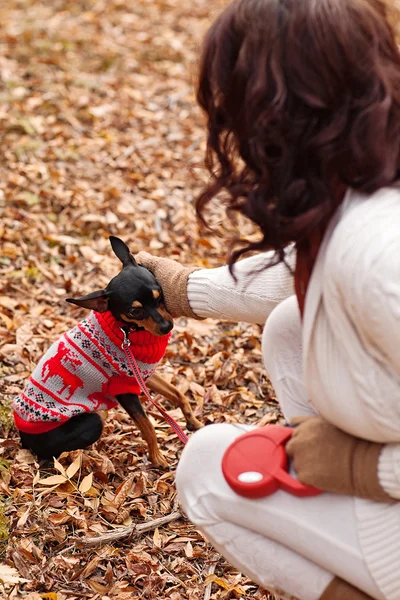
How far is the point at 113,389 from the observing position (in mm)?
3498

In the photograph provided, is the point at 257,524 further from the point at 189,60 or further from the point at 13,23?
the point at 13,23

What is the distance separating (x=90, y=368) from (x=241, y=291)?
3.08ft

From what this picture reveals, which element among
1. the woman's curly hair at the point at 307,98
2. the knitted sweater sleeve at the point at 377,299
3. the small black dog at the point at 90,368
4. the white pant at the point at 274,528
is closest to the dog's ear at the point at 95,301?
the small black dog at the point at 90,368

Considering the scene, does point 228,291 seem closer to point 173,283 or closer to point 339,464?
point 173,283

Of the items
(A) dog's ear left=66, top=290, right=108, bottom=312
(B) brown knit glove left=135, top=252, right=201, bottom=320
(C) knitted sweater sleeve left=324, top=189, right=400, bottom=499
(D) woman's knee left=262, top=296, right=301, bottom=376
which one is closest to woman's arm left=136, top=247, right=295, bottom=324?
(B) brown knit glove left=135, top=252, right=201, bottom=320

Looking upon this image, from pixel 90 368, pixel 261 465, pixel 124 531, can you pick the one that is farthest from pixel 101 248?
pixel 261 465

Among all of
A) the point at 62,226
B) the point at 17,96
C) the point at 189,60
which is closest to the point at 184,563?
the point at 62,226

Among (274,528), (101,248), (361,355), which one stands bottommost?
(101,248)

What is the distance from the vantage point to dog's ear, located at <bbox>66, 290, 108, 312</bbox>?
10.8ft

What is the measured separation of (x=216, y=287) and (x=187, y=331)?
5.25 ft

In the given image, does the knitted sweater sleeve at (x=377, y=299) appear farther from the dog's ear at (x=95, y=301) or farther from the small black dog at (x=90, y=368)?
the dog's ear at (x=95, y=301)

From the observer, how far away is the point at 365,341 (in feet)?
6.31

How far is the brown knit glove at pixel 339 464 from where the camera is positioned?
2.02 meters

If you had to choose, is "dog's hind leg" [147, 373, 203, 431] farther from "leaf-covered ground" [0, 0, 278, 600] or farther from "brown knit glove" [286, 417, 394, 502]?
"brown knit glove" [286, 417, 394, 502]
